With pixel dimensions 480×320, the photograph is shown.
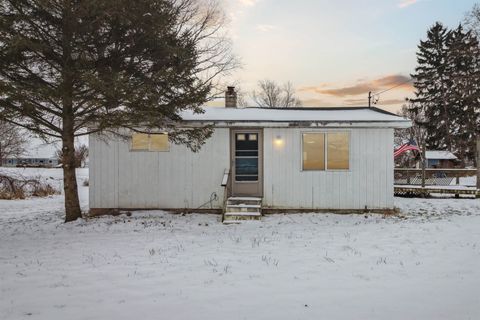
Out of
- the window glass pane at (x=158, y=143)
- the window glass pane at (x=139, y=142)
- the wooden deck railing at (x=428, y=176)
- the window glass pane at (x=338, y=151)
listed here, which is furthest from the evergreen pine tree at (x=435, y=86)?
the window glass pane at (x=139, y=142)

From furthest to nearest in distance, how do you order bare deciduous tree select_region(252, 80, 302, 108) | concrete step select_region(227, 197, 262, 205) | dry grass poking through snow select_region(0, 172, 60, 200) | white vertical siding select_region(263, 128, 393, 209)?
1. bare deciduous tree select_region(252, 80, 302, 108)
2. dry grass poking through snow select_region(0, 172, 60, 200)
3. white vertical siding select_region(263, 128, 393, 209)
4. concrete step select_region(227, 197, 262, 205)

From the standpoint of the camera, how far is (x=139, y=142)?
413 inches

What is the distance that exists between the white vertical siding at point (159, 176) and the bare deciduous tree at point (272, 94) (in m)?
37.8

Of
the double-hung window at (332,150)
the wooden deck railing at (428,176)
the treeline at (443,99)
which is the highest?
the treeline at (443,99)

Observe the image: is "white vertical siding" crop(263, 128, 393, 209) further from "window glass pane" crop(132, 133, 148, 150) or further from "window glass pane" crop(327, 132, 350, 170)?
"window glass pane" crop(132, 133, 148, 150)

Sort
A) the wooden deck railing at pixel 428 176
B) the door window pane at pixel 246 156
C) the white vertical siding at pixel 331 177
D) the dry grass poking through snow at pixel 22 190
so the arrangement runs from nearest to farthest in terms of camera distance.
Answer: the white vertical siding at pixel 331 177 → the door window pane at pixel 246 156 → the dry grass poking through snow at pixel 22 190 → the wooden deck railing at pixel 428 176

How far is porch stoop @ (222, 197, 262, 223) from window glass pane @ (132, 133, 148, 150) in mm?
2990

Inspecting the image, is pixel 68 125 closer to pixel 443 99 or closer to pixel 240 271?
pixel 240 271

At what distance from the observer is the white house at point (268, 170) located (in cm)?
1046

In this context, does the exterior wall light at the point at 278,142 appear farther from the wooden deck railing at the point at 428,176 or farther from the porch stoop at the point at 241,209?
the wooden deck railing at the point at 428,176

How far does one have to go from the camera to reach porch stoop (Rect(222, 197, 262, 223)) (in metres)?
9.40

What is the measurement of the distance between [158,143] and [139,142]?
1.84ft

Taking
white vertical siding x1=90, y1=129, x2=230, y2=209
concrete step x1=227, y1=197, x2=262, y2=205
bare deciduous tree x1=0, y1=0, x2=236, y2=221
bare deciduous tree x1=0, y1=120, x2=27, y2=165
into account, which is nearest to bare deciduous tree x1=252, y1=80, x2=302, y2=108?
bare deciduous tree x1=0, y1=120, x2=27, y2=165

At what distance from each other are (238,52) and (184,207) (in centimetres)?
1013
